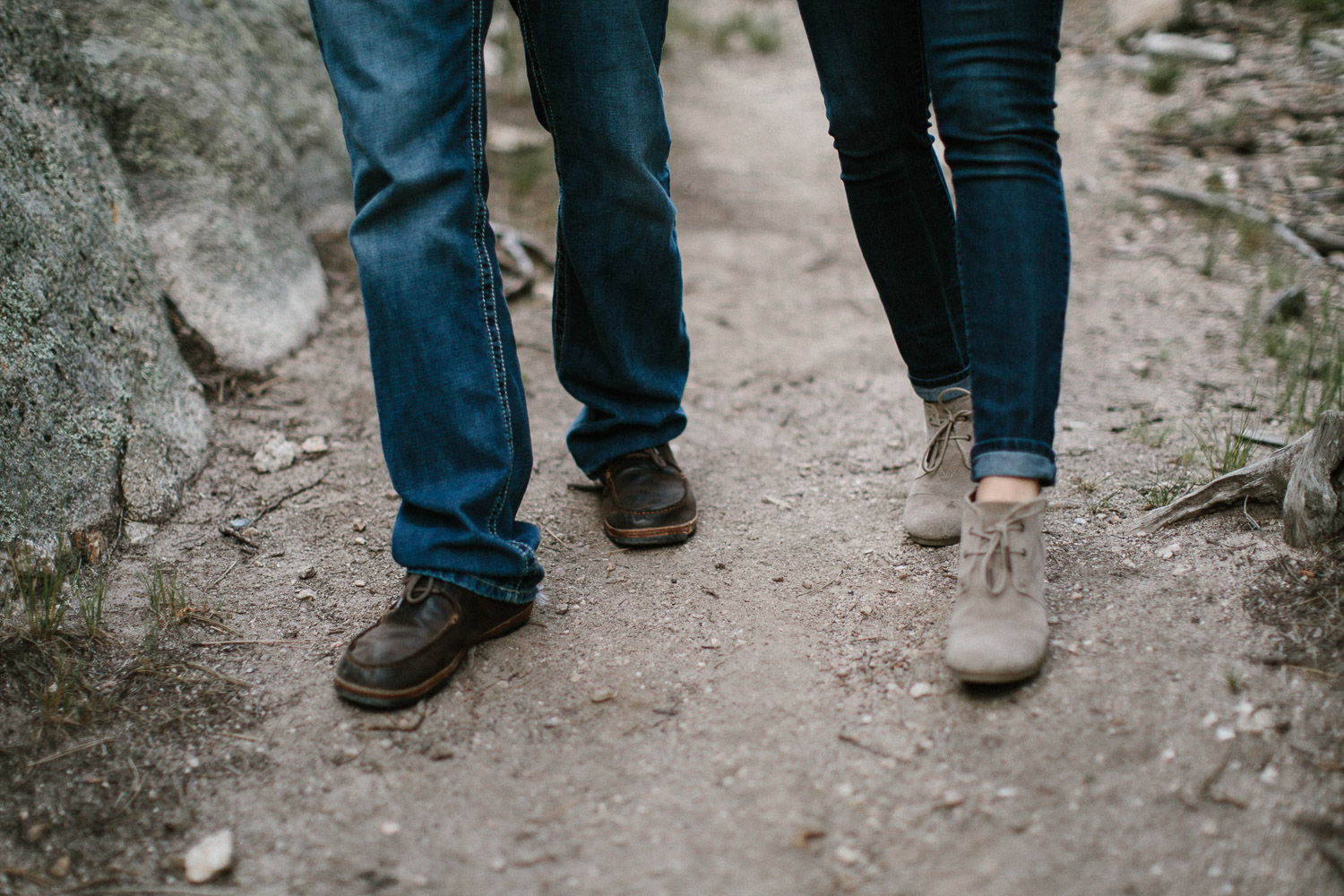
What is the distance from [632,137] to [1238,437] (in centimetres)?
130

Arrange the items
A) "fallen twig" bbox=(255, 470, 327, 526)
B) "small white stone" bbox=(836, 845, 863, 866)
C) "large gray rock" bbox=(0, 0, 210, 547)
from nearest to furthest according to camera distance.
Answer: "small white stone" bbox=(836, 845, 863, 866) < "large gray rock" bbox=(0, 0, 210, 547) < "fallen twig" bbox=(255, 470, 327, 526)

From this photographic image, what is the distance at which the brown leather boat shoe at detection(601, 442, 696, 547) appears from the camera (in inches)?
70.3

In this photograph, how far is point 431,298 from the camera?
1310mm

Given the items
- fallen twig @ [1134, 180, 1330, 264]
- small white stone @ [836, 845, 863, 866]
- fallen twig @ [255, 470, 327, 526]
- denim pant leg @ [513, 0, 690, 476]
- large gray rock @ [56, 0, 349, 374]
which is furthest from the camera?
fallen twig @ [1134, 180, 1330, 264]

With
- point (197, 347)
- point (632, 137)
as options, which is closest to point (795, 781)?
point (632, 137)

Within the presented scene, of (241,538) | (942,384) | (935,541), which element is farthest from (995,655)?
(241,538)

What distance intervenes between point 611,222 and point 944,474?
80 centimetres

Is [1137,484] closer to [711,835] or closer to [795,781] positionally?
[795,781]

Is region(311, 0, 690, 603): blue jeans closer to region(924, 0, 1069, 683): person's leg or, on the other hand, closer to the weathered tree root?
region(924, 0, 1069, 683): person's leg

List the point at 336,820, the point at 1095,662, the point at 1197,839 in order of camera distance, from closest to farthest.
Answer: the point at 1197,839 → the point at 336,820 → the point at 1095,662

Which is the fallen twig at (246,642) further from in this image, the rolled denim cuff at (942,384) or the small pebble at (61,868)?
the rolled denim cuff at (942,384)

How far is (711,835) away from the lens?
43.8 inches

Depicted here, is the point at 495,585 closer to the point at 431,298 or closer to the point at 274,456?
the point at 431,298

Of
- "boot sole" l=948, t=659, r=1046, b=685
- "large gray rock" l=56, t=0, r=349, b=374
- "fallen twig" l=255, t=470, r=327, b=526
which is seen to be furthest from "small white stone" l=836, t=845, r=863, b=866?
"large gray rock" l=56, t=0, r=349, b=374
